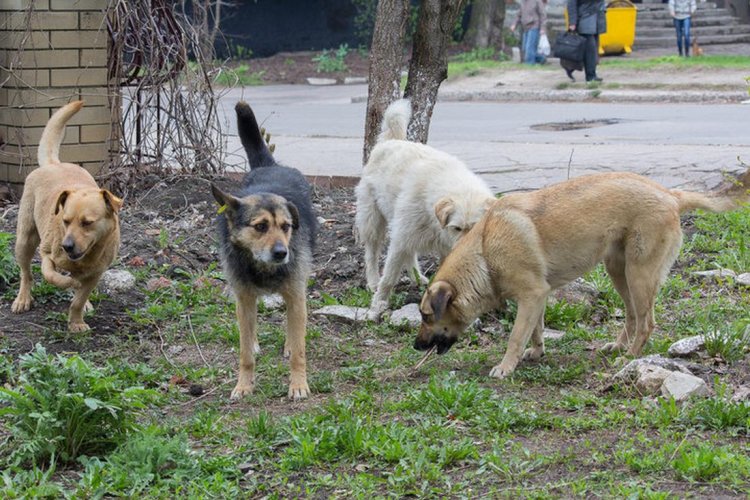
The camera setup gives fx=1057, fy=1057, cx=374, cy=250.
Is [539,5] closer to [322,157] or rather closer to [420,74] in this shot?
[322,157]

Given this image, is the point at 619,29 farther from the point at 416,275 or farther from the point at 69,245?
the point at 69,245

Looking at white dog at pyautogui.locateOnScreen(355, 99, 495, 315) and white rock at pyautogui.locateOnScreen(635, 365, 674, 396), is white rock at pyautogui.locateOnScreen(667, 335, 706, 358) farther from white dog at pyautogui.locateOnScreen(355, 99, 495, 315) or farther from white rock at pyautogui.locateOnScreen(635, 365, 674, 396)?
white dog at pyautogui.locateOnScreen(355, 99, 495, 315)

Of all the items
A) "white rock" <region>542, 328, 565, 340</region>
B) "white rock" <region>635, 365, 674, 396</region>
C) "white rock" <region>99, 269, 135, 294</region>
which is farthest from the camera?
"white rock" <region>99, 269, 135, 294</region>

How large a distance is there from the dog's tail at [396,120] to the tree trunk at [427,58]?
86 centimetres

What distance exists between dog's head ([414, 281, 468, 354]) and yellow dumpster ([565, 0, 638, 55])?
2170 cm

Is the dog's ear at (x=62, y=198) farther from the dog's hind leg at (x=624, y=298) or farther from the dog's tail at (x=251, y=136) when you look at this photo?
the dog's hind leg at (x=624, y=298)

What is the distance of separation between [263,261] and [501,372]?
144 cm

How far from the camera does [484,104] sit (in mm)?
21406

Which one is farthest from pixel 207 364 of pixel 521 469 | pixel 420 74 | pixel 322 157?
pixel 322 157

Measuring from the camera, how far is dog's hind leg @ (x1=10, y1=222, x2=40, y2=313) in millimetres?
7156

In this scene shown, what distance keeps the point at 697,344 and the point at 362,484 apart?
2360 millimetres

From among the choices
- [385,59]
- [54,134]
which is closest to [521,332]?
[385,59]

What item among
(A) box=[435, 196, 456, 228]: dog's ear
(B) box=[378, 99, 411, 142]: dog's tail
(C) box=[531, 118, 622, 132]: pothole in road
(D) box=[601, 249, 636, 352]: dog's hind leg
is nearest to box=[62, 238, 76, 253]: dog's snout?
(A) box=[435, 196, 456, 228]: dog's ear

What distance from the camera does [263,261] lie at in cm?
569
